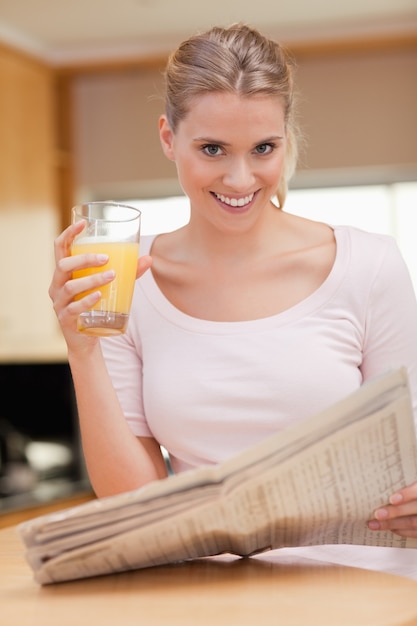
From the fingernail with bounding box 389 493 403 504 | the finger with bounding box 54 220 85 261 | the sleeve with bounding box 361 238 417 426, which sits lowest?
the fingernail with bounding box 389 493 403 504

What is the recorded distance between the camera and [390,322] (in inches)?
59.1

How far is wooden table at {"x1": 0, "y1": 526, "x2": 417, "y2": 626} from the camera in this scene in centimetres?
91

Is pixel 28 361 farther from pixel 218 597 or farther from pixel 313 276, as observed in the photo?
pixel 218 597

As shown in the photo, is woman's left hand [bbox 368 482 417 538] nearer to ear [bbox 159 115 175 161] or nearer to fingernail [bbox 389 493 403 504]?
fingernail [bbox 389 493 403 504]

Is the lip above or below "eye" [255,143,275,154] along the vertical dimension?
below

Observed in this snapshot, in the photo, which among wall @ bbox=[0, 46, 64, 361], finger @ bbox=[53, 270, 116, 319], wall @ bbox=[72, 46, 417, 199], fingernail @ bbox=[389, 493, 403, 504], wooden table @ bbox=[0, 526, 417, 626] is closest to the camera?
wooden table @ bbox=[0, 526, 417, 626]

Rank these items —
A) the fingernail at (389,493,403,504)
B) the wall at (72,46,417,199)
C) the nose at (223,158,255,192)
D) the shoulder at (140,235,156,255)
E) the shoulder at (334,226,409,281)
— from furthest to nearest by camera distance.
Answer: the wall at (72,46,417,199) → the shoulder at (140,235,156,255) → the shoulder at (334,226,409,281) → the nose at (223,158,255,192) → the fingernail at (389,493,403,504)

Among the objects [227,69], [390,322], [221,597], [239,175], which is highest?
[227,69]

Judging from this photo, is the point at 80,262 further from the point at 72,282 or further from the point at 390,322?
the point at 390,322

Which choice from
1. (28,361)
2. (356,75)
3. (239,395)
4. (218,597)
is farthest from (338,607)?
(356,75)

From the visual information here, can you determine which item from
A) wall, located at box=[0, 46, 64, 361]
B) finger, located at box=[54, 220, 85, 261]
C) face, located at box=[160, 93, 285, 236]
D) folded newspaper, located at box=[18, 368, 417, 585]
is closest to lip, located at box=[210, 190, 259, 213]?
face, located at box=[160, 93, 285, 236]

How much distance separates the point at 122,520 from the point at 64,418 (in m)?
4.39

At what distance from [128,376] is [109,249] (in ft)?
1.16

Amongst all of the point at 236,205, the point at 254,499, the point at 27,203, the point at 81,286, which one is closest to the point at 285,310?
the point at 236,205
